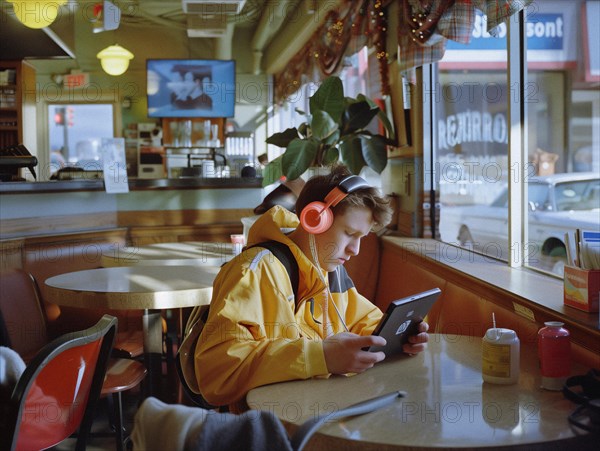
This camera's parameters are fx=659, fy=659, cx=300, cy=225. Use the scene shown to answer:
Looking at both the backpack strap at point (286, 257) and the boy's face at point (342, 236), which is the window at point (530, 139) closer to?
the boy's face at point (342, 236)

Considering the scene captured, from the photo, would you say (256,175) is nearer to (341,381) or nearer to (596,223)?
(596,223)

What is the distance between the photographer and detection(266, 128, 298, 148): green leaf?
486cm

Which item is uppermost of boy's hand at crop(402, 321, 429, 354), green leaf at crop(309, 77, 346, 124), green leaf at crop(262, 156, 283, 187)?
green leaf at crop(309, 77, 346, 124)

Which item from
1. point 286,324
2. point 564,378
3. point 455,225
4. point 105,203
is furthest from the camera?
point 455,225

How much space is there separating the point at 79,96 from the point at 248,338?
10.6m

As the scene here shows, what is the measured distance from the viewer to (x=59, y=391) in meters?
1.89

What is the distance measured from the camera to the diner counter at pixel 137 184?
4629 mm

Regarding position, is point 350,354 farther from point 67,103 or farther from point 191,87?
point 67,103

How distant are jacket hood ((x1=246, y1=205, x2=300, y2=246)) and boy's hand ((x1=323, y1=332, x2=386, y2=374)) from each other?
367mm

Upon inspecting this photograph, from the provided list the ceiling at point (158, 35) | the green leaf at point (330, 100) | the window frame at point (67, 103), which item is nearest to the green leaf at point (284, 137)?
the green leaf at point (330, 100)

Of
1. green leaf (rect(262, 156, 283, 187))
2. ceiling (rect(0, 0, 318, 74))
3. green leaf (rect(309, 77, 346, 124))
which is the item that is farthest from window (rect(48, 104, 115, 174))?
green leaf (rect(309, 77, 346, 124))

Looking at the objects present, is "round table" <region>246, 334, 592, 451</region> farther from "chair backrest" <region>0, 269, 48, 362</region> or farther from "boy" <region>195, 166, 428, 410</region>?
"chair backrest" <region>0, 269, 48, 362</region>

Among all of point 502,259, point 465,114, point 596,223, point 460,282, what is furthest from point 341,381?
point 465,114

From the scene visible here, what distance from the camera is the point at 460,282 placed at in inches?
121
